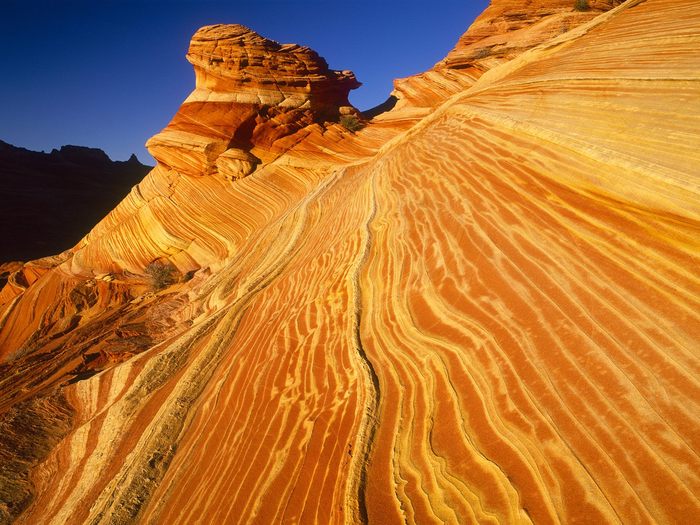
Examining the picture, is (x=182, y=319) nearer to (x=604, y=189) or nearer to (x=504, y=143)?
(x=504, y=143)

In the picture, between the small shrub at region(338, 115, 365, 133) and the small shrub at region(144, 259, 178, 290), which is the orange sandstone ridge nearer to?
the small shrub at region(144, 259, 178, 290)

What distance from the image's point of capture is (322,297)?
14.1 feet

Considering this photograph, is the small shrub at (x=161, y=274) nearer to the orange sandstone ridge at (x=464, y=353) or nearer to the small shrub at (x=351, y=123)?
the orange sandstone ridge at (x=464, y=353)

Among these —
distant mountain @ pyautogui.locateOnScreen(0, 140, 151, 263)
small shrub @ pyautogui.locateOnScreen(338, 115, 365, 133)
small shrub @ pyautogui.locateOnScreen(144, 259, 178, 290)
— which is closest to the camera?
small shrub @ pyautogui.locateOnScreen(144, 259, 178, 290)

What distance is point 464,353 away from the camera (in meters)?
2.60

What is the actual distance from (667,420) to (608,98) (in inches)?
129

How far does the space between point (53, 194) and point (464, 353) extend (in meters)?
44.5

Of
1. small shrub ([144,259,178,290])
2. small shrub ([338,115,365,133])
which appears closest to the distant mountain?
small shrub ([144,259,178,290])

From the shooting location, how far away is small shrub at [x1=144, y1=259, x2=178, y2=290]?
11.8 meters

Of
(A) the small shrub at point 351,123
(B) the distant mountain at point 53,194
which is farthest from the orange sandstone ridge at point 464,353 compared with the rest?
(B) the distant mountain at point 53,194

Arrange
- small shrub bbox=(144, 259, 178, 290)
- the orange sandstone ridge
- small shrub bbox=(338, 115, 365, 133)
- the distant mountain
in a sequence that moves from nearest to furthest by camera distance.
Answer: the orange sandstone ridge
small shrub bbox=(144, 259, 178, 290)
small shrub bbox=(338, 115, 365, 133)
the distant mountain

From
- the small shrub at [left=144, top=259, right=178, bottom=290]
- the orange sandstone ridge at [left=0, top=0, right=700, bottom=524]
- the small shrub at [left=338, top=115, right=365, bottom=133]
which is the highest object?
the small shrub at [left=338, top=115, right=365, bottom=133]

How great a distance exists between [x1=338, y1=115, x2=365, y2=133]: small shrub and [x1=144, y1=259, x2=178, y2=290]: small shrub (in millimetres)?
8655

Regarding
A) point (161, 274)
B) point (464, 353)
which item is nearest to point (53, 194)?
point (161, 274)
